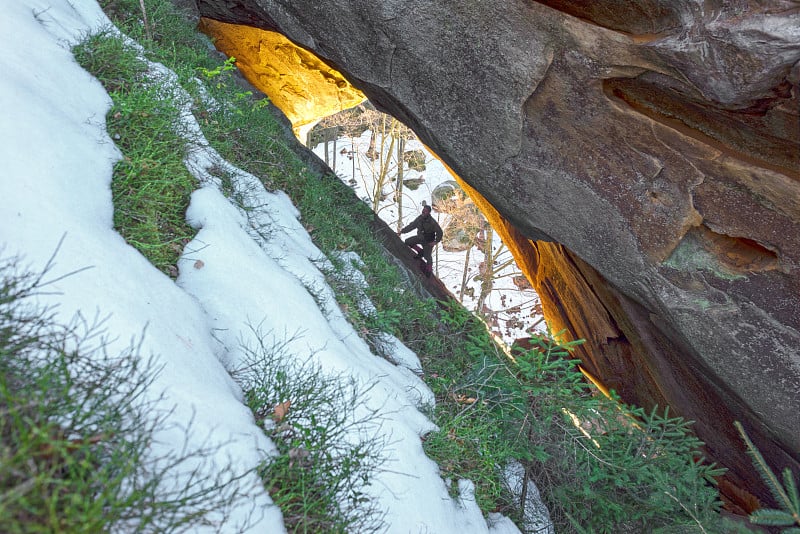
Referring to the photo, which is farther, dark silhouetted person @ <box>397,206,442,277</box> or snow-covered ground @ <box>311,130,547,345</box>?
snow-covered ground @ <box>311,130,547,345</box>

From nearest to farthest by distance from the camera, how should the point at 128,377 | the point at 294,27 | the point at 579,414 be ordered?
1. the point at 128,377
2. the point at 579,414
3. the point at 294,27

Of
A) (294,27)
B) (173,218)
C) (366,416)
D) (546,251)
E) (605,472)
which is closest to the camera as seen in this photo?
(366,416)

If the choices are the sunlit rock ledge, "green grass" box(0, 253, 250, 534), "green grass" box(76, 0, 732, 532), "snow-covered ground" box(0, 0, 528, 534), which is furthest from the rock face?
the sunlit rock ledge

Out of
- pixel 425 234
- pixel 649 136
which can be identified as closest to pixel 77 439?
pixel 649 136

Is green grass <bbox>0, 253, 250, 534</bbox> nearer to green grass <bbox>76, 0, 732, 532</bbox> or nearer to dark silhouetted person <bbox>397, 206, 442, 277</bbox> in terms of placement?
green grass <bbox>76, 0, 732, 532</bbox>

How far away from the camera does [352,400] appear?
2506 mm

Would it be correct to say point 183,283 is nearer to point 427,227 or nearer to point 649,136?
point 649,136

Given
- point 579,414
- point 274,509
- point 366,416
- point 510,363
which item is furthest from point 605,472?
point 274,509

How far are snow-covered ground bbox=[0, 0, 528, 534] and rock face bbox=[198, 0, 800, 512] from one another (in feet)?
6.72

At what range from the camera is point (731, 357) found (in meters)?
4.12

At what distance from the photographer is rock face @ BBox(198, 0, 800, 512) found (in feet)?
11.6

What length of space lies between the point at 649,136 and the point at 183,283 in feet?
12.0

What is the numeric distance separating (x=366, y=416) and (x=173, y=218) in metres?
1.62

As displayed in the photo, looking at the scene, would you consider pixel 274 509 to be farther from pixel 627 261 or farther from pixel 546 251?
pixel 546 251
